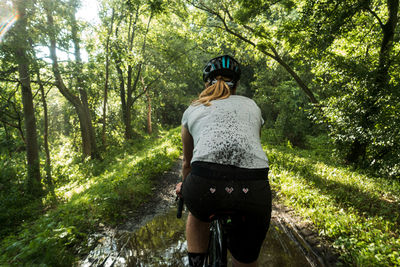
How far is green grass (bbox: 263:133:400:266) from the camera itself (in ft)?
9.87

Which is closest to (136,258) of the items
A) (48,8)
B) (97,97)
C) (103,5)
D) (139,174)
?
(139,174)

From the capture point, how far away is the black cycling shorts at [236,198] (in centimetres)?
139

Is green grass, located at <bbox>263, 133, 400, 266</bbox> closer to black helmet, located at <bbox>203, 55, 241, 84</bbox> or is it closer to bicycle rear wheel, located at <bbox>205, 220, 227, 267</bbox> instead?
bicycle rear wheel, located at <bbox>205, 220, 227, 267</bbox>

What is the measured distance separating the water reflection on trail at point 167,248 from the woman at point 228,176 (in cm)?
174

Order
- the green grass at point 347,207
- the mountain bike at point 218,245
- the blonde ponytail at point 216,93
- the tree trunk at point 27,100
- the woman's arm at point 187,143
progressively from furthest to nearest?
the tree trunk at point 27,100 < the green grass at point 347,207 < the woman's arm at point 187,143 < the blonde ponytail at point 216,93 < the mountain bike at point 218,245

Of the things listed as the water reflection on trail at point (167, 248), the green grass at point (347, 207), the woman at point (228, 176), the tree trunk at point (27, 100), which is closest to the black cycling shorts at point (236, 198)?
the woman at point (228, 176)

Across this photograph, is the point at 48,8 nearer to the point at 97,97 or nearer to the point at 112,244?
the point at 112,244

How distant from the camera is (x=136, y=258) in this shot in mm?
3113

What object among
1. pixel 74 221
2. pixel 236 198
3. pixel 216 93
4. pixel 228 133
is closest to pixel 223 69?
pixel 216 93

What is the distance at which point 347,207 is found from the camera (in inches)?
185

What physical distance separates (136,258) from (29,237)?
179 centimetres

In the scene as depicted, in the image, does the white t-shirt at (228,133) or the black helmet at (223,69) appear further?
the black helmet at (223,69)

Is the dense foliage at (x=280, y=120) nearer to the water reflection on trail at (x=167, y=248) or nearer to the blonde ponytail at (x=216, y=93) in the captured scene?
the water reflection on trail at (x=167, y=248)

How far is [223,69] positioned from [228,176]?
1004 mm
